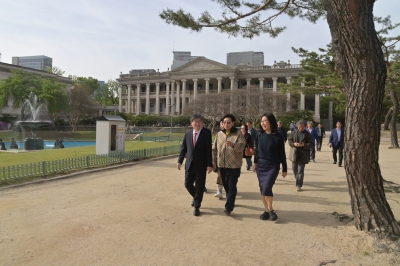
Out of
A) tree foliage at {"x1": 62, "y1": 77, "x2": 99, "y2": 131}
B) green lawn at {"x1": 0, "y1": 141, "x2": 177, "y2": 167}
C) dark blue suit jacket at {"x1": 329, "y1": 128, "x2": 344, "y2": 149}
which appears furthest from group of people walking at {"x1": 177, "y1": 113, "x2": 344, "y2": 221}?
tree foliage at {"x1": 62, "y1": 77, "x2": 99, "y2": 131}

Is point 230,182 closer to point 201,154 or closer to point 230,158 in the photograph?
point 230,158

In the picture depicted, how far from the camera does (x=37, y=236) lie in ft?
13.4

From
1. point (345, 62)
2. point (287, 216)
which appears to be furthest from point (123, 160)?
point (345, 62)

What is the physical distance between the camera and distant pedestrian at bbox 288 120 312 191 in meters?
6.86

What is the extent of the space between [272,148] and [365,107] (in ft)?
4.77

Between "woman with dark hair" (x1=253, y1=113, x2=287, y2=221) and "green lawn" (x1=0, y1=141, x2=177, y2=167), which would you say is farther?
"green lawn" (x1=0, y1=141, x2=177, y2=167)

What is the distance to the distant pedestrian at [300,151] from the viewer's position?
686cm

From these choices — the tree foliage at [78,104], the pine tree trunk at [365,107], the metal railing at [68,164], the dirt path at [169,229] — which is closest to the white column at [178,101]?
the tree foliage at [78,104]

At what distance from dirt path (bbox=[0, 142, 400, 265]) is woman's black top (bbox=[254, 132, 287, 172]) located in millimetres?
980

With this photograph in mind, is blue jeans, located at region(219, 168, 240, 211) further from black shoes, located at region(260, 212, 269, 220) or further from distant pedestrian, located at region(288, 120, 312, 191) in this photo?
distant pedestrian, located at region(288, 120, 312, 191)

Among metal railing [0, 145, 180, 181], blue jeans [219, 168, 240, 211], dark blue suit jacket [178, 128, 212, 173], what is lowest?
metal railing [0, 145, 180, 181]

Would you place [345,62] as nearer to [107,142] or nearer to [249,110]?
[107,142]

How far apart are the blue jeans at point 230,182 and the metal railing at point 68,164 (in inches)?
215

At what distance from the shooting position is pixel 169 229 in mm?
4371
